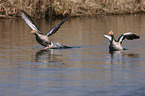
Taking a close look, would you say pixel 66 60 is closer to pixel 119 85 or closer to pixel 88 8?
pixel 119 85

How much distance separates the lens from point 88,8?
41.6m

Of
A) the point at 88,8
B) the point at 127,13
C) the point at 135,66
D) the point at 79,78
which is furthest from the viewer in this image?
the point at 127,13

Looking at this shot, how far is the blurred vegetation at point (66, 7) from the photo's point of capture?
3681 centimetres

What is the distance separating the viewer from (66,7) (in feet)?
127

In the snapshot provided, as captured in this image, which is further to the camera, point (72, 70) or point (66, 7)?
point (66, 7)

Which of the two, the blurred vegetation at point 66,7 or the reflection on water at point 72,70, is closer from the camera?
the reflection on water at point 72,70

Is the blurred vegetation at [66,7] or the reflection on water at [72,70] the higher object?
the blurred vegetation at [66,7]

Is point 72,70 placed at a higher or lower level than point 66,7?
lower

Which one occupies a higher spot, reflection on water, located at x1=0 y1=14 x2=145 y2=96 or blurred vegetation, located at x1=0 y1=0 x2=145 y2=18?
blurred vegetation, located at x1=0 y1=0 x2=145 y2=18

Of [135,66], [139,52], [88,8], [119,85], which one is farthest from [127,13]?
[119,85]

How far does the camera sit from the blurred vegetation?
3681 cm

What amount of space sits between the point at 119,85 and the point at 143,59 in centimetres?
459

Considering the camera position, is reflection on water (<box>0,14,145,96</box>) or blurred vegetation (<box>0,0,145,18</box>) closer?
reflection on water (<box>0,14,145,96</box>)

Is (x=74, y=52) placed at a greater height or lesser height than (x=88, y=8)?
lesser
